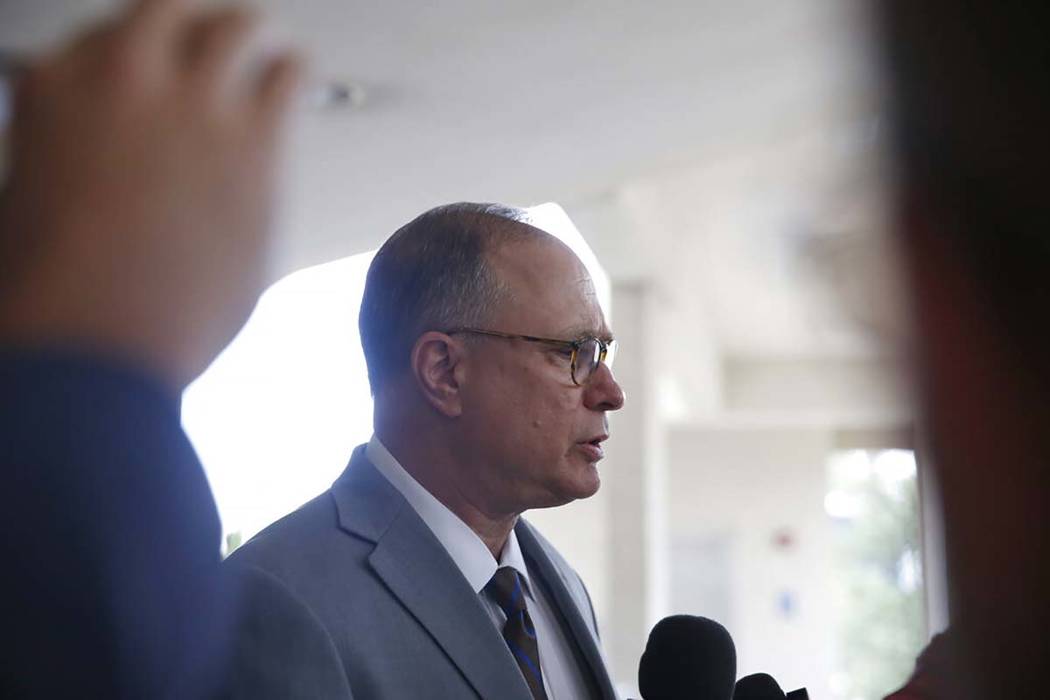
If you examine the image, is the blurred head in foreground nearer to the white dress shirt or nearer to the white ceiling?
the white dress shirt

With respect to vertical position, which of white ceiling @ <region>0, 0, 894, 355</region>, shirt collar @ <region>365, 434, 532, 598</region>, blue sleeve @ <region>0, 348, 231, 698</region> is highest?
white ceiling @ <region>0, 0, 894, 355</region>

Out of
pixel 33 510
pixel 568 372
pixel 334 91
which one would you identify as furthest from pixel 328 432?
pixel 33 510

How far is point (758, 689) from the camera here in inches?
53.4

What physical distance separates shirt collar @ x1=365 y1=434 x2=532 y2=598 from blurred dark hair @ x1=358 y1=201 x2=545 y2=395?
19 cm

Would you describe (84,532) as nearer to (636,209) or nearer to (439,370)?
(439,370)

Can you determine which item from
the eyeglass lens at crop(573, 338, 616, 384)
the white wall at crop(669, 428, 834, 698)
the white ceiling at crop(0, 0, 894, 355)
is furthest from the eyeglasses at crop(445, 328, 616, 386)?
the white wall at crop(669, 428, 834, 698)

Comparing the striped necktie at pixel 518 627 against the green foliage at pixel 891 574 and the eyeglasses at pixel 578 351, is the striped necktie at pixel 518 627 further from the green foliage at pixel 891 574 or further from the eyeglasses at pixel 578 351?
the green foliage at pixel 891 574

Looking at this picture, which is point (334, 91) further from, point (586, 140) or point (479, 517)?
point (479, 517)

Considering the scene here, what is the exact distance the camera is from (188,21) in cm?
37

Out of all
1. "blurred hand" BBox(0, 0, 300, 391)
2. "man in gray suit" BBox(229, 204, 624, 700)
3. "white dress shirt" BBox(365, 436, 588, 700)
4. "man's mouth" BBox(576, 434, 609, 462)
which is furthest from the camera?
"man's mouth" BBox(576, 434, 609, 462)

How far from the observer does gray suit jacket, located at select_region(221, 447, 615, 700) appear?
4.58ft

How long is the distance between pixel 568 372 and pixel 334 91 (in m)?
2.29

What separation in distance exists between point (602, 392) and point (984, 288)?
150cm

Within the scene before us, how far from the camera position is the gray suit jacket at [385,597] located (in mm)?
1396
